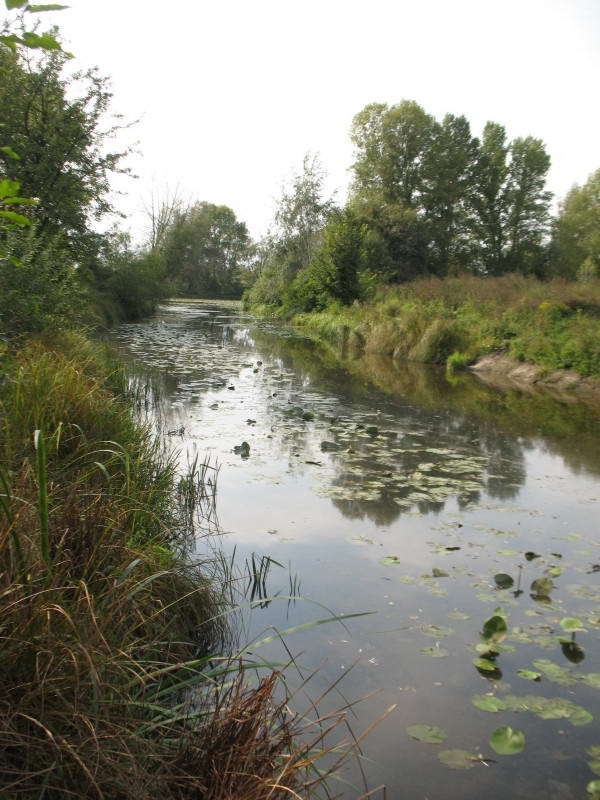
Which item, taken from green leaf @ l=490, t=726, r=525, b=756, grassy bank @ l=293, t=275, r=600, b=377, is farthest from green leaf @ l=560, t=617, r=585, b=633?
grassy bank @ l=293, t=275, r=600, b=377

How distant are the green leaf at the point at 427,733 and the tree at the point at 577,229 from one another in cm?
4220

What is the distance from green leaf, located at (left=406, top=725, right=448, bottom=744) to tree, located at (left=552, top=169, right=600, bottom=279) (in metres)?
42.2

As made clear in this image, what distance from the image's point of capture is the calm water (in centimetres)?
273

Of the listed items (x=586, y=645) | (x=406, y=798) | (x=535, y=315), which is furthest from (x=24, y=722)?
(x=535, y=315)

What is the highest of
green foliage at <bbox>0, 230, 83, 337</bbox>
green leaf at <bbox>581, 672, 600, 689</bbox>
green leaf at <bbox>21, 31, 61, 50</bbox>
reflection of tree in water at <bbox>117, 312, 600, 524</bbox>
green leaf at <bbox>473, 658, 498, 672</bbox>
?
green leaf at <bbox>21, 31, 61, 50</bbox>

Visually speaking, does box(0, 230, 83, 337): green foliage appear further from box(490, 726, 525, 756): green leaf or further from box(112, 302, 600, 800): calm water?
box(490, 726, 525, 756): green leaf

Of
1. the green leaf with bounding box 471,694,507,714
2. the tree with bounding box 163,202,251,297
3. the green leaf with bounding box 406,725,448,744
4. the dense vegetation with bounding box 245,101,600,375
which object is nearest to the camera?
the green leaf with bounding box 406,725,448,744

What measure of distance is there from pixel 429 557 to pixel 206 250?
3203 inches

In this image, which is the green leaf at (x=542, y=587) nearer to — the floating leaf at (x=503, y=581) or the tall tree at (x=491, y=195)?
the floating leaf at (x=503, y=581)

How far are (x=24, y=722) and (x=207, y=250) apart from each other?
3311 inches

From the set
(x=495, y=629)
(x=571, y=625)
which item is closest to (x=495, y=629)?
(x=495, y=629)

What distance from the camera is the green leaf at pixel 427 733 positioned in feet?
8.85

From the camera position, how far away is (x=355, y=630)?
3582mm

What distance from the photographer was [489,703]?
2.94 metres
